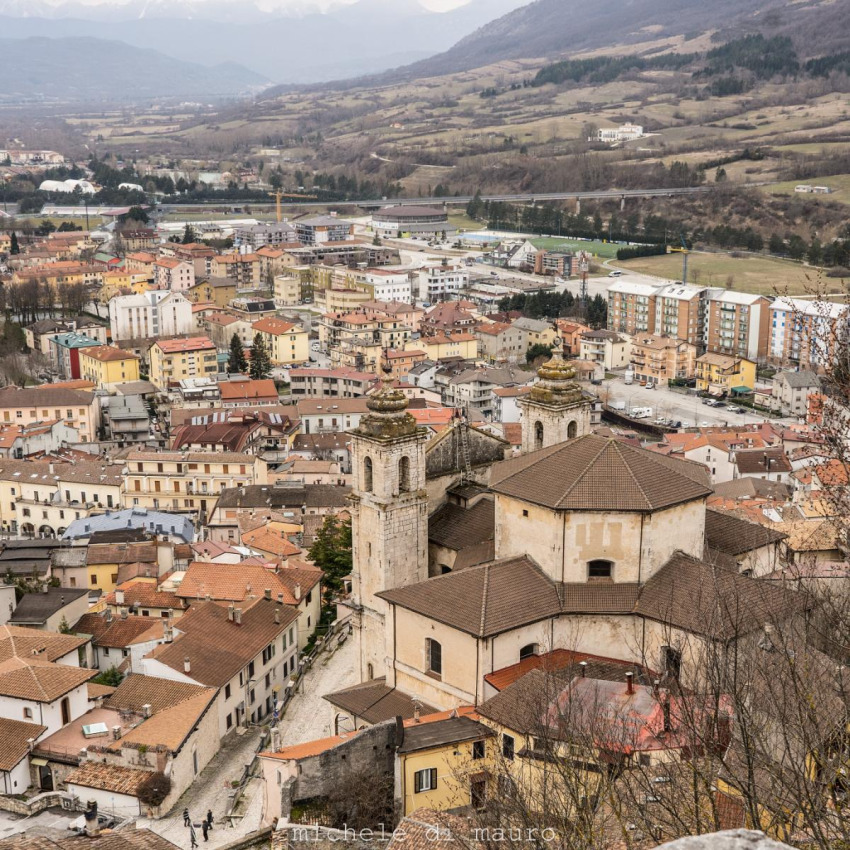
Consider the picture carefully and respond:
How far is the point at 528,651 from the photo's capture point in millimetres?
19734

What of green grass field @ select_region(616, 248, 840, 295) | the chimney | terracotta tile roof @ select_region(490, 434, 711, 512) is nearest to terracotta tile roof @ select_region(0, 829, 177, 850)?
the chimney

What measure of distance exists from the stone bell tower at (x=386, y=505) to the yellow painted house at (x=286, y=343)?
50510mm

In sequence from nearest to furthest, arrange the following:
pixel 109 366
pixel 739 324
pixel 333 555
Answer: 1. pixel 333 555
2. pixel 109 366
3. pixel 739 324

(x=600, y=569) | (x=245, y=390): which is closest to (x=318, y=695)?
(x=600, y=569)

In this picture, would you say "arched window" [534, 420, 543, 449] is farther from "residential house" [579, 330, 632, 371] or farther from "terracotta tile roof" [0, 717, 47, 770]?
"residential house" [579, 330, 632, 371]

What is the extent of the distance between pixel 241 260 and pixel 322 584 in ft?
239

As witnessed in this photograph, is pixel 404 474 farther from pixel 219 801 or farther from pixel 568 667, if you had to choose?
pixel 219 801

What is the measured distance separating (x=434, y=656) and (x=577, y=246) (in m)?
94.1

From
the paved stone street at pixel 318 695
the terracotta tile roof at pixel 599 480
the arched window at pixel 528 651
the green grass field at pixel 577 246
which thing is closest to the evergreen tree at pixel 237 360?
the paved stone street at pixel 318 695

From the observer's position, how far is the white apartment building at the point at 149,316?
78125mm

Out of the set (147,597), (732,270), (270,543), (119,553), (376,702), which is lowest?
(119,553)

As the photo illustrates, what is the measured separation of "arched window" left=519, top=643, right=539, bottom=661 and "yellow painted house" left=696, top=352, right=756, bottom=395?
161 feet

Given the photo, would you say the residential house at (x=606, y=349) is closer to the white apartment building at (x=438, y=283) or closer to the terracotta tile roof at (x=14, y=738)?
the white apartment building at (x=438, y=283)

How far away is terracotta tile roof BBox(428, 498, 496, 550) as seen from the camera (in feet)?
76.0
